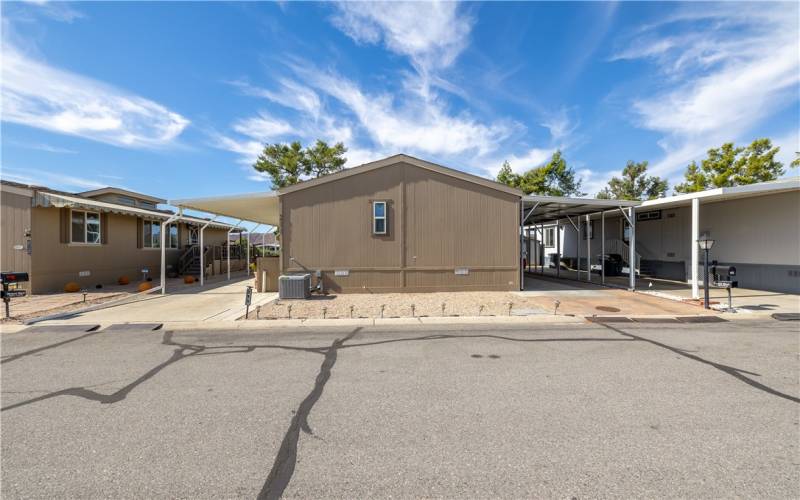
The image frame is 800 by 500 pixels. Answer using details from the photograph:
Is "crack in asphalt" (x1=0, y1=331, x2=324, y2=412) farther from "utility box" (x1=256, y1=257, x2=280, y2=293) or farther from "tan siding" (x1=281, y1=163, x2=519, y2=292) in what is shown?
"utility box" (x1=256, y1=257, x2=280, y2=293)

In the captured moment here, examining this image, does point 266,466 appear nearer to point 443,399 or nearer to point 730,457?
point 443,399

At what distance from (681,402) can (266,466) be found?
4302mm

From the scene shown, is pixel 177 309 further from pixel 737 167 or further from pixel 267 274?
pixel 737 167

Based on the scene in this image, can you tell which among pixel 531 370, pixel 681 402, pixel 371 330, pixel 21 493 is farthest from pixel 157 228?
pixel 681 402

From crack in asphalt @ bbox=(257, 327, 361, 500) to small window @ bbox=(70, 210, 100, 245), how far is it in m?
14.6

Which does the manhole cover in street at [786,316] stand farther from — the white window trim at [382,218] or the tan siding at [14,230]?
the tan siding at [14,230]

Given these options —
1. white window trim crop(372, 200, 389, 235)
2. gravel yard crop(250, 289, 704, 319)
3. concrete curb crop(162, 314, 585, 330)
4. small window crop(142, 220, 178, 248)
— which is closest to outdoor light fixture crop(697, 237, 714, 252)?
gravel yard crop(250, 289, 704, 319)

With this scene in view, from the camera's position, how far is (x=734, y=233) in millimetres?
13852

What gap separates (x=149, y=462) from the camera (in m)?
2.69

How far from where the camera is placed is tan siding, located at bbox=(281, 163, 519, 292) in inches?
465

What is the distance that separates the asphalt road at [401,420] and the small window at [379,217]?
6.39 meters

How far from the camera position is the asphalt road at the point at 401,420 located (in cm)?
246

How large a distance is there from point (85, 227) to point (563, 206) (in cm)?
2004

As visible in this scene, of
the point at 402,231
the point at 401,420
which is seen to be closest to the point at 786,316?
the point at 402,231
